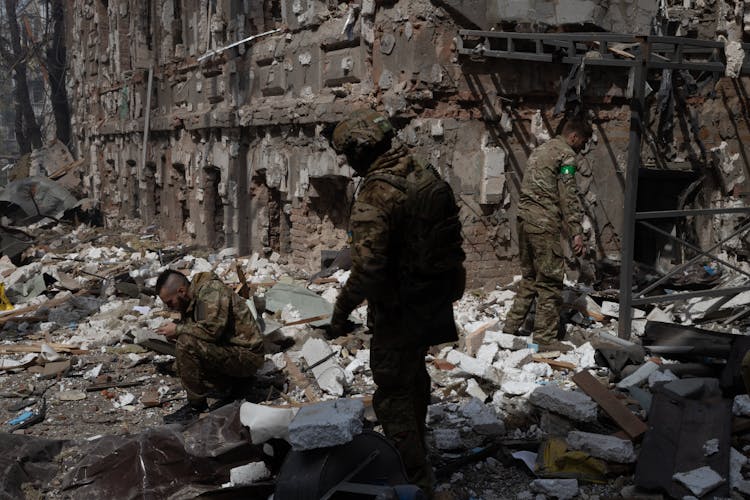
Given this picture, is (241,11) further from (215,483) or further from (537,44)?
(215,483)

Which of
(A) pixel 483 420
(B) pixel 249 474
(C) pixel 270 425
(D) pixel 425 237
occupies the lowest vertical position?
(B) pixel 249 474

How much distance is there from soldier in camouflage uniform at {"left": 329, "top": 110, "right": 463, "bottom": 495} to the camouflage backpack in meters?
0.03

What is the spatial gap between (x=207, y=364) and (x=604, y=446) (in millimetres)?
2886

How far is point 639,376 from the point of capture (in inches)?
205

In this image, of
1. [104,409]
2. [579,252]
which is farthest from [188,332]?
[579,252]

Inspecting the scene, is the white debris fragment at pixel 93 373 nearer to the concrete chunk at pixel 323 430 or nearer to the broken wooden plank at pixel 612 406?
the concrete chunk at pixel 323 430

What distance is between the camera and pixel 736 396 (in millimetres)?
4496

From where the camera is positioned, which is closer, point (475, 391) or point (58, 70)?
point (475, 391)

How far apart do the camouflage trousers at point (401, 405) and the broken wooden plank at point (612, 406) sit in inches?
56.9

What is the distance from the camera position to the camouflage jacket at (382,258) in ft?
11.0

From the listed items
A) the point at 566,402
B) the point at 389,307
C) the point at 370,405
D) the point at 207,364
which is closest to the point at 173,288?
the point at 207,364

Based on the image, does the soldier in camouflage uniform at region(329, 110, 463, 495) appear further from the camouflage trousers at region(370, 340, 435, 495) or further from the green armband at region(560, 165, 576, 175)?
the green armband at region(560, 165, 576, 175)

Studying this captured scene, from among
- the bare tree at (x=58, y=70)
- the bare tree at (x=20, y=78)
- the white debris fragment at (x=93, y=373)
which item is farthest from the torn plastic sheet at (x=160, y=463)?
the bare tree at (x=20, y=78)

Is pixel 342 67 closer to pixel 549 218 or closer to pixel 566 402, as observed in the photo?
pixel 549 218
